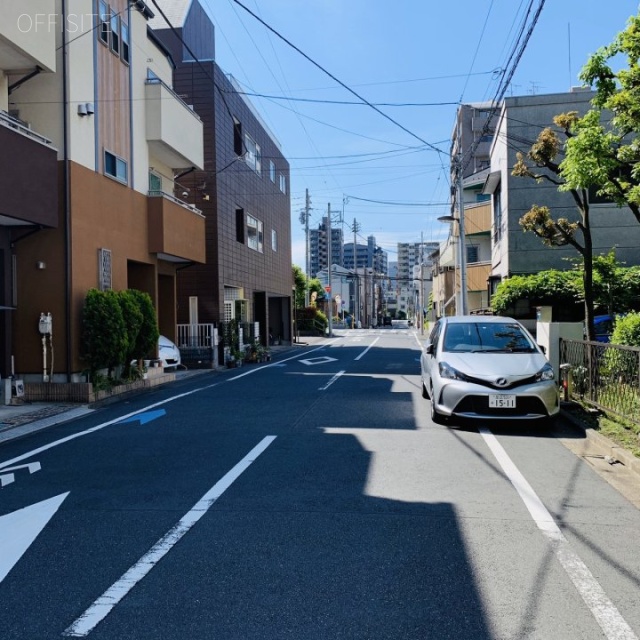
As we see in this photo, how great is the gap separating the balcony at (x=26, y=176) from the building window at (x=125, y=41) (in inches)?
192

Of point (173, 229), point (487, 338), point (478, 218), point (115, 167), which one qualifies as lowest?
point (487, 338)

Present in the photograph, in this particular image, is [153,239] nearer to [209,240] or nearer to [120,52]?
[120,52]

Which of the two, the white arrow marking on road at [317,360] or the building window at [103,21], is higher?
the building window at [103,21]

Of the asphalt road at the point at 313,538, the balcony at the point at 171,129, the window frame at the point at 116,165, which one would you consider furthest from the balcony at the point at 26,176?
the balcony at the point at 171,129

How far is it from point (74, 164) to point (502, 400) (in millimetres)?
10143

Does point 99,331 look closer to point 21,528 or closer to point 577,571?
point 21,528

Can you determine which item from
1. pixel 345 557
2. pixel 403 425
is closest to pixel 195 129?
pixel 403 425

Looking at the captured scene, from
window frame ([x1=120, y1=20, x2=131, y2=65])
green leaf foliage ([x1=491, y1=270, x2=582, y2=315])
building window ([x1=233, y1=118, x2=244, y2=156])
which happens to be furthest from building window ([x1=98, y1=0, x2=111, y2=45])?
green leaf foliage ([x1=491, y1=270, x2=582, y2=315])

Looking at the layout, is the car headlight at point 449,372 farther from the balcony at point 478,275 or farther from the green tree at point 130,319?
the balcony at point 478,275

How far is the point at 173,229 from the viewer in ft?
58.4

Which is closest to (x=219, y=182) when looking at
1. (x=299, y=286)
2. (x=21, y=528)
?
(x=21, y=528)

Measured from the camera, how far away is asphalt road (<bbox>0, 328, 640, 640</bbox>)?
3299 millimetres

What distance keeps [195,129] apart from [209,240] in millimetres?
5319

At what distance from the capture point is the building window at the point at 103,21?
14.4m
